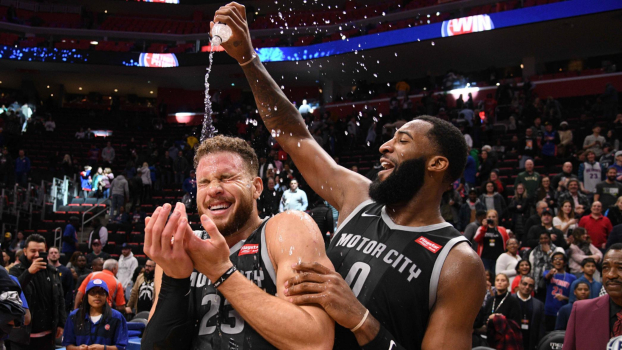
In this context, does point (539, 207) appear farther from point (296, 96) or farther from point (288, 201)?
point (296, 96)

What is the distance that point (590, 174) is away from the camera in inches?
406

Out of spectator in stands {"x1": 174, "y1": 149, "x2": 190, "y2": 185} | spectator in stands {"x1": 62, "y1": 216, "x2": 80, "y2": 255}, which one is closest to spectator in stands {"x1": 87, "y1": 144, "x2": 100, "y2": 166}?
spectator in stands {"x1": 174, "y1": 149, "x2": 190, "y2": 185}

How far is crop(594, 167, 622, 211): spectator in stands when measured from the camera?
360 inches

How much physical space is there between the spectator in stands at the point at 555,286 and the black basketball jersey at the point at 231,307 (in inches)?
244

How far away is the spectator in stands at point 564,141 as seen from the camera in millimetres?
12664

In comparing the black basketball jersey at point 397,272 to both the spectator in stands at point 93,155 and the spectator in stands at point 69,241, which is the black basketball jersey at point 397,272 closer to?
the spectator in stands at point 69,241

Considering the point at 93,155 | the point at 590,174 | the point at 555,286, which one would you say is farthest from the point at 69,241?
the point at 590,174

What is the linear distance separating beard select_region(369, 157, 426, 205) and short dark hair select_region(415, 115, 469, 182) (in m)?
0.12

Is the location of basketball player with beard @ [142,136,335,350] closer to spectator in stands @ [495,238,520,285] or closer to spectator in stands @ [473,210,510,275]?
spectator in stands @ [495,238,520,285]

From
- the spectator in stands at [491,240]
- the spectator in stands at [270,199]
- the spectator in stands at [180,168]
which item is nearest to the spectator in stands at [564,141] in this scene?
the spectator in stands at [491,240]

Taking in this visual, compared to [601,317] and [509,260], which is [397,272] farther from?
[509,260]

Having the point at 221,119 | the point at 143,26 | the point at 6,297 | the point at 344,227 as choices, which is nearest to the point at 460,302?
the point at 344,227

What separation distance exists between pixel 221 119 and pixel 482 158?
11491 millimetres

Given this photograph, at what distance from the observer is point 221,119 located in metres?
21.0
